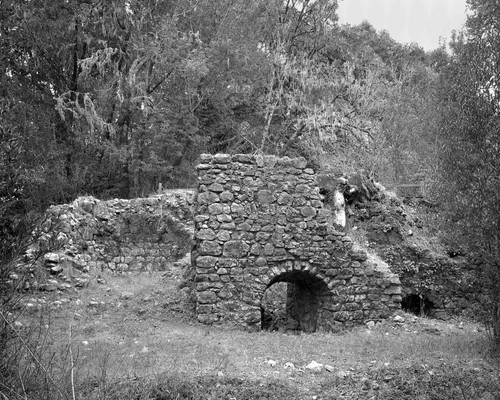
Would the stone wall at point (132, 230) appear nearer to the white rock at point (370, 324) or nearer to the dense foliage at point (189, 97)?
the dense foliage at point (189, 97)

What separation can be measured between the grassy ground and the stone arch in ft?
3.64

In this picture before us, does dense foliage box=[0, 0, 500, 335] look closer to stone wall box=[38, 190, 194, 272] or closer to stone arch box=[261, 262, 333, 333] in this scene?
stone wall box=[38, 190, 194, 272]

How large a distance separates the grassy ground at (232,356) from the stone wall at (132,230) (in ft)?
10.0

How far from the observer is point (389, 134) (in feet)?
73.5

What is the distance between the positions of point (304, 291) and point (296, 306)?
606mm

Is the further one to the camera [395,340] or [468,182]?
[395,340]

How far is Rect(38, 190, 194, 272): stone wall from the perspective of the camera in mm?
14617

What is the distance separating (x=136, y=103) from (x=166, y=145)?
1.95m

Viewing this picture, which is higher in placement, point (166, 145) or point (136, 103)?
point (136, 103)

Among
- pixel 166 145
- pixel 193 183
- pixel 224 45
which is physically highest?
pixel 224 45

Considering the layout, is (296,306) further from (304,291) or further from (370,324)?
(370,324)

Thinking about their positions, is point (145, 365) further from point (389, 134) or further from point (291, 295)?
point (389, 134)

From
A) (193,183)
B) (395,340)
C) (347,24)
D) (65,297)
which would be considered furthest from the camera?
(347,24)

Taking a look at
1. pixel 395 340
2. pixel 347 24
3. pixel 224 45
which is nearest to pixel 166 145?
pixel 224 45
